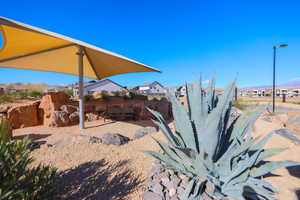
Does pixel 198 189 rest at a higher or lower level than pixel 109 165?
higher

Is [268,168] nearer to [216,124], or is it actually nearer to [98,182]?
[216,124]

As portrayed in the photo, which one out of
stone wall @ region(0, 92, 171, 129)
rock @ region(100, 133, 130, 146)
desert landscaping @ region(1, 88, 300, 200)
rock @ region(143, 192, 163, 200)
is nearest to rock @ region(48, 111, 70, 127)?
stone wall @ region(0, 92, 171, 129)

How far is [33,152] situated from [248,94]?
29.9 m

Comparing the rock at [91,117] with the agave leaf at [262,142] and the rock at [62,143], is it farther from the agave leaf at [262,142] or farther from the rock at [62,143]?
the agave leaf at [262,142]

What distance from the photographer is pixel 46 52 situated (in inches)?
174

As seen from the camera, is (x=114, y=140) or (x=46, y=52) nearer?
(x=114, y=140)

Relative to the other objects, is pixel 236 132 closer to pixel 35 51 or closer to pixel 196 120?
pixel 196 120

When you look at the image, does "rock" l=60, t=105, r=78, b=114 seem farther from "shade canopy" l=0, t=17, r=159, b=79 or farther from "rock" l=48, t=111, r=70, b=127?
"shade canopy" l=0, t=17, r=159, b=79

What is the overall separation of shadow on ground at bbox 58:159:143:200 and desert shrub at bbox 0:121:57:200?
29 cm

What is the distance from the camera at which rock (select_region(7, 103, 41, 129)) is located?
14.6 feet

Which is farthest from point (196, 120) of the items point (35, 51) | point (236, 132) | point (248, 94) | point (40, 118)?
point (248, 94)

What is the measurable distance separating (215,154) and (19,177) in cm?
151

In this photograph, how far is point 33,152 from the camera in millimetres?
2176

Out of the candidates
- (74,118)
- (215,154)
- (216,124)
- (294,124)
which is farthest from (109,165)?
(294,124)
